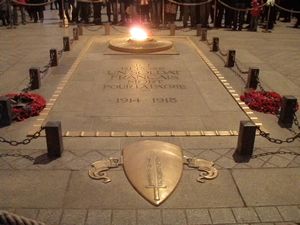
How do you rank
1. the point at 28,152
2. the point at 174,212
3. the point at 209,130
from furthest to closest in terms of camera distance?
the point at 209,130 → the point at 28,152 → the point at 174,212

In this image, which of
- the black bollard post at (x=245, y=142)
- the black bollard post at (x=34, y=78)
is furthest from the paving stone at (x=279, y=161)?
the black bollard post at (x=34, y=78)

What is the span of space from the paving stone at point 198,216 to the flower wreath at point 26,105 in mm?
3878

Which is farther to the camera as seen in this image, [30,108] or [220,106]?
[220,106]

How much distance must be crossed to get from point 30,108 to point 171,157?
10.2 ft

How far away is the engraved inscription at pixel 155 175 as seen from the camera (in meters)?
4.82

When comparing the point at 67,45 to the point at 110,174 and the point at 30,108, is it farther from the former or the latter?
the point at 110,174

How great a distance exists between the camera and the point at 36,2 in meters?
18.2

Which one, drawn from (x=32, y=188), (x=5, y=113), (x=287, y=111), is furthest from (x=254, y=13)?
(x=32, y=188)

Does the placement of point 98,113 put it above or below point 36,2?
below

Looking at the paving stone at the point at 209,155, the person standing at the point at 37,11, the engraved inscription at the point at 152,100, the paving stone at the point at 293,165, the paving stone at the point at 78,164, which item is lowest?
the paving stone at the point at 78,164

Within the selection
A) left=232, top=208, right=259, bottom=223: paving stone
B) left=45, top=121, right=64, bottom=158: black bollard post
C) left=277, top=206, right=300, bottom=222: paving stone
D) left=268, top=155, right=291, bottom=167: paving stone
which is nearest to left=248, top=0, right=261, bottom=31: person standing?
left=268, top=155, right=291, bottom=167: paving stone

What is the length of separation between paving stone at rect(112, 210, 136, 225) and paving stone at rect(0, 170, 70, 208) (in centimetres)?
72

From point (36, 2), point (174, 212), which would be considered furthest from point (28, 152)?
point (36, 2)

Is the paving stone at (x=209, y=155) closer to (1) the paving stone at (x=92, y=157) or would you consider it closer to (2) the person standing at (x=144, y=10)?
(1) the paving stone at (x=92, y=157)
